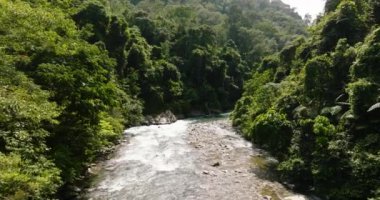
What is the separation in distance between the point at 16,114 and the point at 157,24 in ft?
195

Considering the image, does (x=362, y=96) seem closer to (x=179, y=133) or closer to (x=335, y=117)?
(x=335, y=117)

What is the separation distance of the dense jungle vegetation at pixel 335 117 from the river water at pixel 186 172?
4.66 ft

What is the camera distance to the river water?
15969 millimetres

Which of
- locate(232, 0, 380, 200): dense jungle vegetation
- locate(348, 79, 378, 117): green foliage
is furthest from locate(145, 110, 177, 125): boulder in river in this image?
locate(348, 79, 378, 117): green foliage

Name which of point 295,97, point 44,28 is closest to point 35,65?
point 44,28

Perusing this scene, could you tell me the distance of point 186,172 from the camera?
1920 cm

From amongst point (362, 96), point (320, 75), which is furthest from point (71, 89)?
point (320, 75)

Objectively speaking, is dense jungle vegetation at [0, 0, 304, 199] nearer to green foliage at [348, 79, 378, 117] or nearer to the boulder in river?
green foliage at [348, 79, 378, 117]

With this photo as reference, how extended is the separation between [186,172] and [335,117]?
333 inches

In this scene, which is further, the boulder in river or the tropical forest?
the boulder in river

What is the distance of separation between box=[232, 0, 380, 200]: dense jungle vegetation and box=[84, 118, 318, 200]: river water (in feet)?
4.66

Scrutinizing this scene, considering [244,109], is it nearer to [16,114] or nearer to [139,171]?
[139,171]

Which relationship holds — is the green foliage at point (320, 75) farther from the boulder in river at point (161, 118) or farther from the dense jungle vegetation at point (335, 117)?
the boulder in river at point (161, 118)

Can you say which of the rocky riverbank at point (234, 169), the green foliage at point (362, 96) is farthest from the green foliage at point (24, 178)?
the green foliage at point (362, 96)
